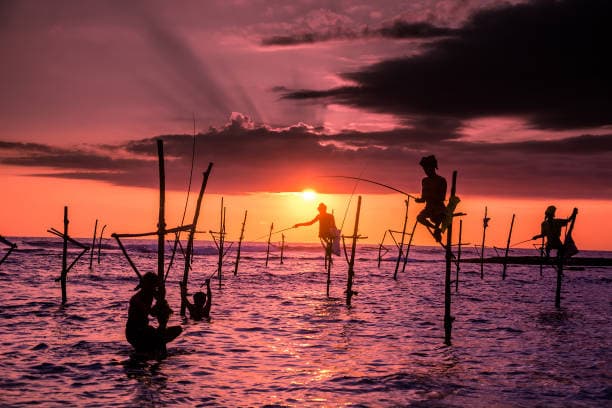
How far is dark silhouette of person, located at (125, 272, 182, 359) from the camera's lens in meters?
11.6

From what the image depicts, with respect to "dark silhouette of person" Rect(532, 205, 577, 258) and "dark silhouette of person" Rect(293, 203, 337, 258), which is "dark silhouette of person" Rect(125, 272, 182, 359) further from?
"dark silhouette of person" Rect(532, 205, 577, 258)

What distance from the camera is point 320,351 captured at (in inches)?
547

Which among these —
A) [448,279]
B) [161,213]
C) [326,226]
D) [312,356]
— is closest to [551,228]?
[326,226]

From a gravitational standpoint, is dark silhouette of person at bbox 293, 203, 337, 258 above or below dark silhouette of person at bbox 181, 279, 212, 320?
above

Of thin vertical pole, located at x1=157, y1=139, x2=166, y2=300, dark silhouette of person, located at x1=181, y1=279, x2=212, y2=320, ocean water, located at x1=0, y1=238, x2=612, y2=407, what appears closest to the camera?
ocean water, located at x1=0, y1=238, x2=612, y2=407

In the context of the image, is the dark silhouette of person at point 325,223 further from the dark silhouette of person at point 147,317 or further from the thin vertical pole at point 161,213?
the dark silhouette of person at point 147,317

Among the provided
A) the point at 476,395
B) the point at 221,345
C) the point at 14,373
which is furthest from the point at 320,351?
the point at 14,373

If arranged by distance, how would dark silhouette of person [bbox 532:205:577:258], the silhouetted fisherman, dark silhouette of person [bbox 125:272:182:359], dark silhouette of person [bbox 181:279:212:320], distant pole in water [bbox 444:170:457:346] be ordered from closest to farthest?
dark silhouette of person [bbox 125:272:182:359] → distant pole in water [bbox 444:170:457:346] → dark silhouette of person [bbox 181:279:212:320] → dark silhouette of person [bbox 532:205:577:258] → the silhouetted fisherman

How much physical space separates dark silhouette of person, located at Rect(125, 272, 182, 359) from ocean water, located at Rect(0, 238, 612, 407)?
35cm

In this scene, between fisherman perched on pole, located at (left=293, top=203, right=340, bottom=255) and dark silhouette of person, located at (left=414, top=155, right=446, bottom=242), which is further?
fisherman perched on pole, located at (left=293, top=203, right=340, bottom=255)

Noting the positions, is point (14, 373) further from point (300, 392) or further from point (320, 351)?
point (320, 351)

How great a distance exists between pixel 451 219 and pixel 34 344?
10379mm

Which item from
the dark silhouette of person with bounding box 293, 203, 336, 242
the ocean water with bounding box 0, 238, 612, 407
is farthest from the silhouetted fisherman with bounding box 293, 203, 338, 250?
the ocean water with bounding box 0, 238, 612, 407

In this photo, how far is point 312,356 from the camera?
13273 mm
